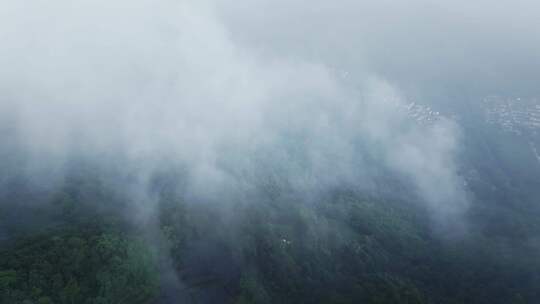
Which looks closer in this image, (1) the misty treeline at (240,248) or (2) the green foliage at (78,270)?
(2) the green foliage at (78,270)

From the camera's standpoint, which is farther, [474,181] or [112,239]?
[474,181]

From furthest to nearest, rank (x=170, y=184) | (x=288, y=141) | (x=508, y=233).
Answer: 1. (x=288, y=141)
2. (x=170, y=184)
3. (x=508, y=233)

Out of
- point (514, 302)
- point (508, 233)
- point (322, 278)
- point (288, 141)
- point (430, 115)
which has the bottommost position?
point (514, 302)

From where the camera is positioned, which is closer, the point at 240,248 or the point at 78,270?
the point at 78,270

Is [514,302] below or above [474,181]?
below

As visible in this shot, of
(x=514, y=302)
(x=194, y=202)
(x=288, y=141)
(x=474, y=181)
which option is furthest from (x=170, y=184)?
(x=474, y=181)

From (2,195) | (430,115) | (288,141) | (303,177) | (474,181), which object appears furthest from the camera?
(430,115)

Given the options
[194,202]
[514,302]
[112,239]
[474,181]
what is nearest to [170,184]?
[194,202]

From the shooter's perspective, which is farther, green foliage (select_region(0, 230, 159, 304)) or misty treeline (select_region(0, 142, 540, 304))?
misty treeline (select_region(0, 142, 540, 304))

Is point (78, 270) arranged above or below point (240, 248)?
above

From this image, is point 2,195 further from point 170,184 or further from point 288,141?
point 288,141
